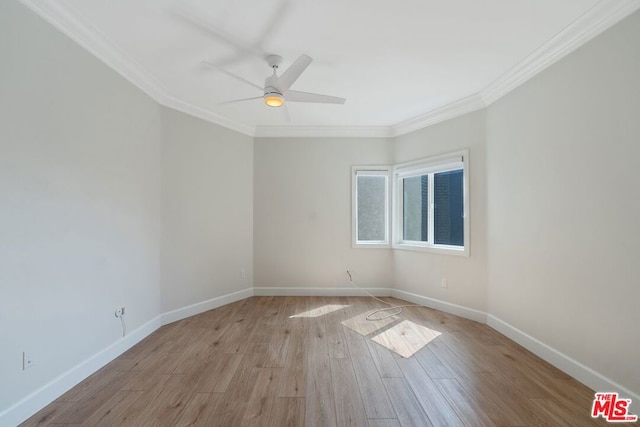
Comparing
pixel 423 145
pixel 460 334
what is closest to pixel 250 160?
pixel 423 145

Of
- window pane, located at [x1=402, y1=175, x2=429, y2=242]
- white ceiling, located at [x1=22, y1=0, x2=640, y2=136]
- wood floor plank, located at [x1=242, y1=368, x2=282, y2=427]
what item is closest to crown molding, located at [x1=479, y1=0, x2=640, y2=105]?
white ceiling, located at [x1=22, y1=0, x2=640, y2=136]

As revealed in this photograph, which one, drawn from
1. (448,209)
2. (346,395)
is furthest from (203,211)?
(448,209)

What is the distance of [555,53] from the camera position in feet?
7.00

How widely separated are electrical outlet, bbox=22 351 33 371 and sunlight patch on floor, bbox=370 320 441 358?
257cm

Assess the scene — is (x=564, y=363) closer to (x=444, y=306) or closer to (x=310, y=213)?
(x=444, y=306)

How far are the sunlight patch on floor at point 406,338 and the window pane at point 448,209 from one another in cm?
120

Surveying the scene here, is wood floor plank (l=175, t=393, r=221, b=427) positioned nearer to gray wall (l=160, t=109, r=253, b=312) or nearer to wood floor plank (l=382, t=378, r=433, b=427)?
wood floor plank (l=382, t=378, r=433, b=427)

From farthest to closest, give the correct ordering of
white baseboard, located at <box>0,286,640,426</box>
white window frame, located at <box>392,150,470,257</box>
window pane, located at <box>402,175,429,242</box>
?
window pane, located at <box>402,175,429,242</box> < white window frame, located at <box>392,150,470,257</box> < white baseboard, located at <box>0,286,640,426</box>

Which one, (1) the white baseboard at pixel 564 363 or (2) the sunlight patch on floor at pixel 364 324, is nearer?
(1) the white baseboard at pixel 564 363

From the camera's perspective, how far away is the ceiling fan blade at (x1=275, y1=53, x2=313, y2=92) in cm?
198

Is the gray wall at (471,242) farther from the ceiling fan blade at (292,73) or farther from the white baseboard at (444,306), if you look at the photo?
the ceiling fan blade at (292,73)

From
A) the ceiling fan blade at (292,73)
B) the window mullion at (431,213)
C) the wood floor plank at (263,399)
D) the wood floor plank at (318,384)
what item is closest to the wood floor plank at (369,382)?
the wood floor plank at (318,384)

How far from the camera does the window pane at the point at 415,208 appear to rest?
3.73 m

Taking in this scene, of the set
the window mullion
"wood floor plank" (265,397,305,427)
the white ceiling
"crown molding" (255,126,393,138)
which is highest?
the white ceiling
